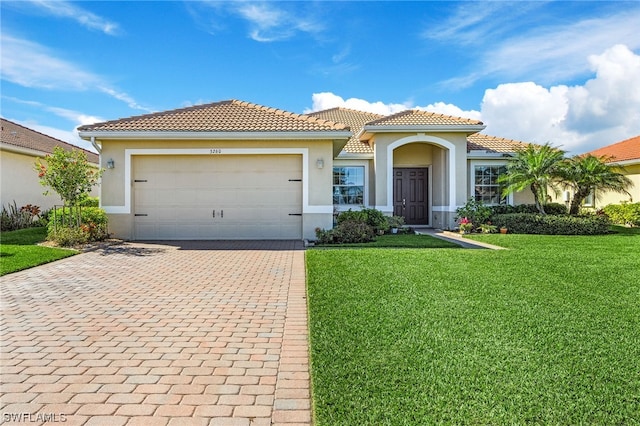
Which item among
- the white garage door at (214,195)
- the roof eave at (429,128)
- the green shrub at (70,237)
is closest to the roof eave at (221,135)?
the white garage door at (214,195)

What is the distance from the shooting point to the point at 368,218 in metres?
13.7

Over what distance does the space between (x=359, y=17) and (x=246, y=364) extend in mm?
10559

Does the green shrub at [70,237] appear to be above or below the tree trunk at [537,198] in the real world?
below

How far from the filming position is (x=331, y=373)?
334 centimetres

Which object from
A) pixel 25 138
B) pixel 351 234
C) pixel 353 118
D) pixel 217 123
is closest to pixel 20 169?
pixel 25 138

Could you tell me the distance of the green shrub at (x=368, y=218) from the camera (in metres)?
13.3

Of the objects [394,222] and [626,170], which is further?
[626,170]

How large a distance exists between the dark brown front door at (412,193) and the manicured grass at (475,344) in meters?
9.88

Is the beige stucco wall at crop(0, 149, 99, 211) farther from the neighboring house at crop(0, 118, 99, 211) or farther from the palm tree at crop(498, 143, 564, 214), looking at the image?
the palm tree at crop(498, 143, 564, 214)

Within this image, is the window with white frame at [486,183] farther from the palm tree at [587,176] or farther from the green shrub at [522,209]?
the palm tree at [587,176]

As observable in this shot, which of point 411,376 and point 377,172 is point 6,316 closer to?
point 411,376

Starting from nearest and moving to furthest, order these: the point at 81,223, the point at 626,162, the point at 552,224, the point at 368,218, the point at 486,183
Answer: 1. the point at 81,223
2. the point at 368,218
3. the point at 552,224
4. the point at 486,183
5. the point at 626,162

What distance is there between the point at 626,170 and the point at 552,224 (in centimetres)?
865

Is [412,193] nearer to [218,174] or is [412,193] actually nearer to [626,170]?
[218,174]
